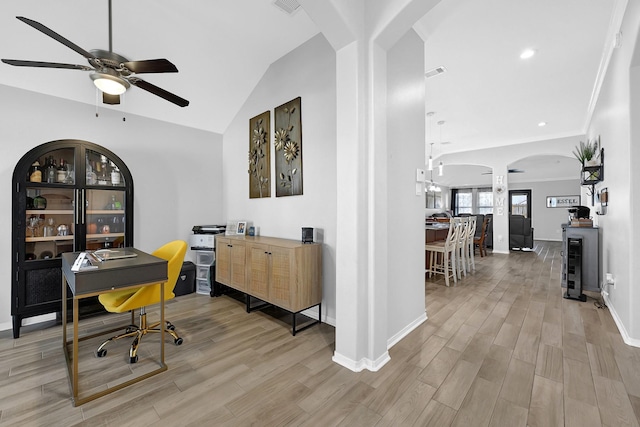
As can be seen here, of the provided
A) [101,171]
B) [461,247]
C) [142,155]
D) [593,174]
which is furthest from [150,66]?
[593,174]

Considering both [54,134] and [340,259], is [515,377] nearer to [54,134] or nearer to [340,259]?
[340,259]

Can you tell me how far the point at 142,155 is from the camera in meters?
3.78

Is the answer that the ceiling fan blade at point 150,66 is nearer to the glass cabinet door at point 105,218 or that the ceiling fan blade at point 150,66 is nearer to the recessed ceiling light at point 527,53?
the glass cabinet door at point 105,218

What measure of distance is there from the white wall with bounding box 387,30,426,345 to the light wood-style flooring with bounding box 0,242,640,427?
1.06 feet

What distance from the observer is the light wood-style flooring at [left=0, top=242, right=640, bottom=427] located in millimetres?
1633

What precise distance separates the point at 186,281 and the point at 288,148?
7.80ft

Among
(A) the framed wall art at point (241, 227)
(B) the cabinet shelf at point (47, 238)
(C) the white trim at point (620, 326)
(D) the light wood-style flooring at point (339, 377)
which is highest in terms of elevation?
(A) the framed wall art at point (241, 227)

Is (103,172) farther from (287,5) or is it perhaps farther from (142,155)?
(287,5)

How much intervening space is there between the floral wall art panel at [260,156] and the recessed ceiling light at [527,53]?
327cm

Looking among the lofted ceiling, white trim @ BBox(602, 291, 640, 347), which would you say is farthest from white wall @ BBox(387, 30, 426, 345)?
white trim @ BBox(602, 291, 640, 347)

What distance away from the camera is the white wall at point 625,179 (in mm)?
2395

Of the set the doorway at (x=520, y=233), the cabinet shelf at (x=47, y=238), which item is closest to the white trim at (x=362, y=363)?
the cabinet shelf at (x=47, y=238)

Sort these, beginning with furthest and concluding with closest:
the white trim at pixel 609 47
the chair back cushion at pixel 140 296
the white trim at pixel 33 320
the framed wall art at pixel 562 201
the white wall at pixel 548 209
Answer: the white wall at pixel 548 209
the framed wall art at pixel 562 201
the white trim at pixel 33 320
the white trim at pixel 609 47
the chair back cushion at pixel 140 296

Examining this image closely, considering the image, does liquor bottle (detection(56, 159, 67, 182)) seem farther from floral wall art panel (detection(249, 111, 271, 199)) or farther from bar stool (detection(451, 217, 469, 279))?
bar stool (detection(451, 217, 469, 279))
